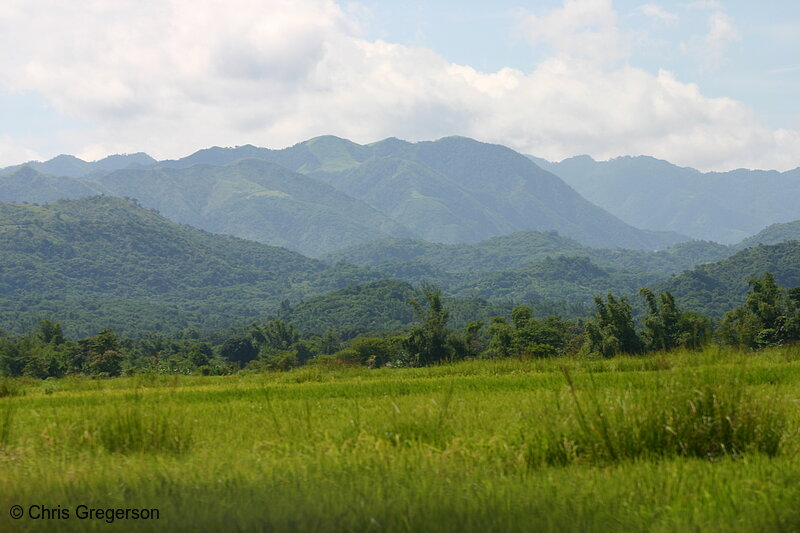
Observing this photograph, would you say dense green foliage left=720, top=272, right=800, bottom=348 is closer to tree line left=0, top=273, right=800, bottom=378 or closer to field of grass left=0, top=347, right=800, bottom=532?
tree line left=0, top=273, right=800, bottom=378

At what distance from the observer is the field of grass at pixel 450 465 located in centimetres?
554

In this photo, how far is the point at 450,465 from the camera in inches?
274

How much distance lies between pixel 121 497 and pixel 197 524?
118 centimetres

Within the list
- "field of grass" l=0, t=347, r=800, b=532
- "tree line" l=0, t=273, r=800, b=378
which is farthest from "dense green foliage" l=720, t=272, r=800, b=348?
"field of grass" l=0, t=347, r=800, b=532

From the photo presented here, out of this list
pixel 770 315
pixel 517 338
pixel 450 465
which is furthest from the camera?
pixel 517 338

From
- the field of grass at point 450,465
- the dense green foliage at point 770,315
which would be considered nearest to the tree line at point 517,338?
the dense green foliage at point 770,315

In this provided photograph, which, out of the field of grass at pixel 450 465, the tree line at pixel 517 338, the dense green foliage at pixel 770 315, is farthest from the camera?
the tree line at pixel 517 338

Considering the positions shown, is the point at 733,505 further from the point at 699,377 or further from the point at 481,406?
the point at 481,406

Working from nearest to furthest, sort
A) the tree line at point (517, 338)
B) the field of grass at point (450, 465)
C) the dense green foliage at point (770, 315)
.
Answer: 1. the field of grass at point (450, 465)
2. the dense green foliage at point (770, 315)
3. the tree line at point (517, 338)

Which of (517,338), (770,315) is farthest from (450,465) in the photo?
(517,338)

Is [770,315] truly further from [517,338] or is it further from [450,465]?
[450,465]

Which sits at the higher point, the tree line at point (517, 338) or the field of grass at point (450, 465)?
the field of grass at point (450, 465)

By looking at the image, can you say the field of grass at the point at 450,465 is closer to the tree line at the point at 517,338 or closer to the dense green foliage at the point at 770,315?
the tree line at the point at 517,338

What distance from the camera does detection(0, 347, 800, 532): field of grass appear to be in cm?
554
